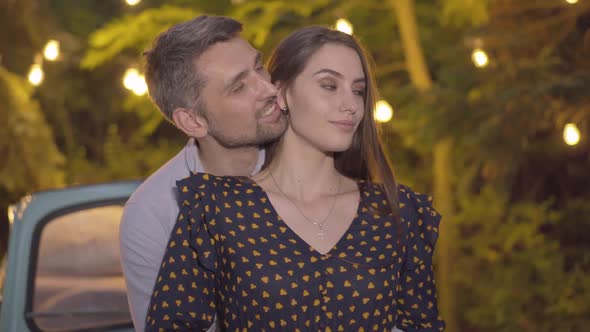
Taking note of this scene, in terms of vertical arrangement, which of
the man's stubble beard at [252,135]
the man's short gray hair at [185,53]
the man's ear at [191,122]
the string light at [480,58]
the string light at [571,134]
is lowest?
the man's stubble beard at [252,135]

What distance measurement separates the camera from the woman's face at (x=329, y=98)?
280cm

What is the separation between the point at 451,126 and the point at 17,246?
282cm

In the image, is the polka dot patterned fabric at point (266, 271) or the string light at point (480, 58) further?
the string light at point (480, 58)

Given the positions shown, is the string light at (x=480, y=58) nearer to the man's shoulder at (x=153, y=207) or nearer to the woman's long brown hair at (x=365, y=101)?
the woman's long brown hair at (x=365, y=101)

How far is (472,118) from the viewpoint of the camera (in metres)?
5.62

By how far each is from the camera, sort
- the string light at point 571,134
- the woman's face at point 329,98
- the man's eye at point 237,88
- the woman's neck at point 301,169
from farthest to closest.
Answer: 1. the string light at point 571,134
2. the man's eye at point 237,88
3. the woman's neck at point 301,169
4. the woman's face at point 329,98

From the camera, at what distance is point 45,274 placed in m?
4.04

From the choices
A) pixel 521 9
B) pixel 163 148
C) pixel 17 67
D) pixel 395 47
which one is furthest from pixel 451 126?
pixel 163 148

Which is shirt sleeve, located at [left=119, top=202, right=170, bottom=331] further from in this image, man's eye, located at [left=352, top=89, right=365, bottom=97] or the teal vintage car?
the teal vintage car

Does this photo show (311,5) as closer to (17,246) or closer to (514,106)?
(514,106)

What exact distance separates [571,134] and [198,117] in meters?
2.97

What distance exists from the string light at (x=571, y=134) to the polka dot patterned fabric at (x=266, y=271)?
2.79 metres

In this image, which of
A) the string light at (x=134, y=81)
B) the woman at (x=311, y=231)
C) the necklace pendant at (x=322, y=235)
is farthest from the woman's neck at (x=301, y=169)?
the string light at (x=134, y=81)

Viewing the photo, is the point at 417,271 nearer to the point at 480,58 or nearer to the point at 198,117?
the point at 198,117
